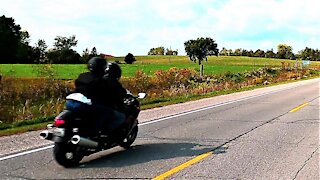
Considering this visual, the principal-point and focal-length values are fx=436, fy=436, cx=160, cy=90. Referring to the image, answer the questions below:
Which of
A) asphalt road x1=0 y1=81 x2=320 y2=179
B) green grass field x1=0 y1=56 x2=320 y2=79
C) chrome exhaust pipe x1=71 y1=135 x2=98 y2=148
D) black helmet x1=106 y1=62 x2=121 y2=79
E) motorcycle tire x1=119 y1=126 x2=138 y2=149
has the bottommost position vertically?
green grass field x1=0 y1=56 x2=320 y2=79

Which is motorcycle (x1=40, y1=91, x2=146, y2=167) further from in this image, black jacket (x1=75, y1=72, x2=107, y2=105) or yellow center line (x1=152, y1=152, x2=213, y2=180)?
yellow center line (x1=152, y1=152, x2=213, y2=180)

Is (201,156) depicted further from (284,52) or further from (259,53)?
(284,52)

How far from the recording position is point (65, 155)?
22.5 ft

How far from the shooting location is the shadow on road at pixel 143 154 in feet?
23.8

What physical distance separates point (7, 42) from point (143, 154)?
287ft

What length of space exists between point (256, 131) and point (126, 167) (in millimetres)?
4962

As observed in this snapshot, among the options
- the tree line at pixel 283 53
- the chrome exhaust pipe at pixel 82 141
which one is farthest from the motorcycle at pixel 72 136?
the tree line at pixel 283 53

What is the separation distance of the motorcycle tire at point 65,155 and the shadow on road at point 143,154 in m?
0.16

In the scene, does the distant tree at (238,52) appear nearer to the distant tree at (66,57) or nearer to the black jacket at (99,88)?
the distant tree at (66,57)

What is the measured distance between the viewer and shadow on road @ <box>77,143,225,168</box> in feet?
23.8

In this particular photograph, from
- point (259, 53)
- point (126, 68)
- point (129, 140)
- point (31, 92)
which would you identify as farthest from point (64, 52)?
point (129, 140)

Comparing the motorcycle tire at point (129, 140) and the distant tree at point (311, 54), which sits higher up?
the motorcycle tire at point (129, 140)

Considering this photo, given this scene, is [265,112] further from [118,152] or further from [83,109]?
[83,109]

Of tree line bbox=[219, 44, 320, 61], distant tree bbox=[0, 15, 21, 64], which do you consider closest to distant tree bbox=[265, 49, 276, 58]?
tree line bbox=[219, 44, 320, 61]
